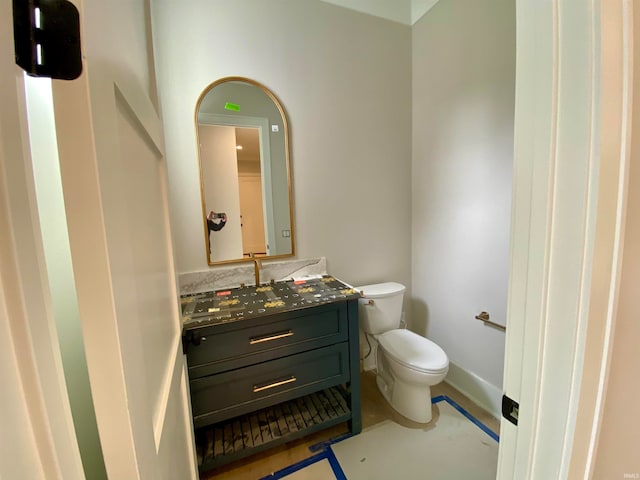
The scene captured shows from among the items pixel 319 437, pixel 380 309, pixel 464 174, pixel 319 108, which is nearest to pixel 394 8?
pixel 319 108

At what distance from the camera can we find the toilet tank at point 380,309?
1.81 m

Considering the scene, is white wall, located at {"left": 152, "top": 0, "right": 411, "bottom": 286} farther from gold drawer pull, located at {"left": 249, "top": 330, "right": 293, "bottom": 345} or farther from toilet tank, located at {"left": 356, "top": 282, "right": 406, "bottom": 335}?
gold drawer pull, located at {"left": 249, "top": 330, "right": 293, "bottom": 345}

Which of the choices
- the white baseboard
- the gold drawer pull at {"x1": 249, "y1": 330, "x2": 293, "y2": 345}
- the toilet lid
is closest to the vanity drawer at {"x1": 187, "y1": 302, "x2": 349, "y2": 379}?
the gold drawer pull at {"x1": 249, "y1": 330, "x2": 293, "y2": 345}

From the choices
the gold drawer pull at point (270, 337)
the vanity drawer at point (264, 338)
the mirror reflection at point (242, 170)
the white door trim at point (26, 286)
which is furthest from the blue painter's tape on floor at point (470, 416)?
the white door trim at point (26, 286)

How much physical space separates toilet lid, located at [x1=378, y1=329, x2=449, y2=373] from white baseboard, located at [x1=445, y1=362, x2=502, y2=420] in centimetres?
39

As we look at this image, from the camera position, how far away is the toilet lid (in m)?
1.50

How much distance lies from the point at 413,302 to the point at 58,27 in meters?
2.35

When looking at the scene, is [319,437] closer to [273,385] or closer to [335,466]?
[335,466]

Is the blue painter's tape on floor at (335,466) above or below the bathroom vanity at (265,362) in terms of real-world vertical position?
below

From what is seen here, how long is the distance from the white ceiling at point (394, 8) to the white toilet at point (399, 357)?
1.92 metres

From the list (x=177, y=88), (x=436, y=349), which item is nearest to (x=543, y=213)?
(x=436, y=349)

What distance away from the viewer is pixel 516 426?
1.87ft

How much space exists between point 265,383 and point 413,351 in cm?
89

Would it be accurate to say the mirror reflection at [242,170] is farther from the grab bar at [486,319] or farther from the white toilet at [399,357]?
the grab bar at [486,319]
